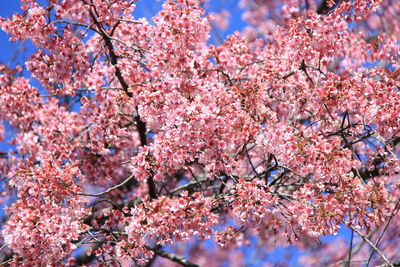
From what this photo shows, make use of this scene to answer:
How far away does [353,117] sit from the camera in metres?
6.27

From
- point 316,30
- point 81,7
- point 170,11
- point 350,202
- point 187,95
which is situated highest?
point 81,7

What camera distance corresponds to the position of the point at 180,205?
16.8 ft

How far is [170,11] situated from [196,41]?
51cm

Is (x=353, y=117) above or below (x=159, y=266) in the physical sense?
below

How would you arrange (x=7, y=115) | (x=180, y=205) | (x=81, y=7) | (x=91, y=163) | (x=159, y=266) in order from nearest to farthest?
(x=180, y=205), (x=81, y=7), (x=91, y=163), (x=7, y=115), (x=159, y=266)

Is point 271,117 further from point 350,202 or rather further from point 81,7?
point 81,7

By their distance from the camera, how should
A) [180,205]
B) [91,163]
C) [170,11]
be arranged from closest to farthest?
[180,205]
[170,11]
[91,163]

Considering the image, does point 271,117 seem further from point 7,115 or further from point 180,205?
point 7,115

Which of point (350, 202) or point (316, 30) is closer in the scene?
point (350, 202)

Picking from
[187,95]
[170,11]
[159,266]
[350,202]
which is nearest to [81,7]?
[170,11]

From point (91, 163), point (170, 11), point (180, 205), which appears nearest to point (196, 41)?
point (170, 11)

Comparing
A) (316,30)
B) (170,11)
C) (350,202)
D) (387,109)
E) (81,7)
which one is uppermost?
(81,7)

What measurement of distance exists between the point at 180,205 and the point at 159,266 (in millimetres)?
5460

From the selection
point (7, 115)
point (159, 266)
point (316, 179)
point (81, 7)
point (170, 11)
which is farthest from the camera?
point (159, 266)
